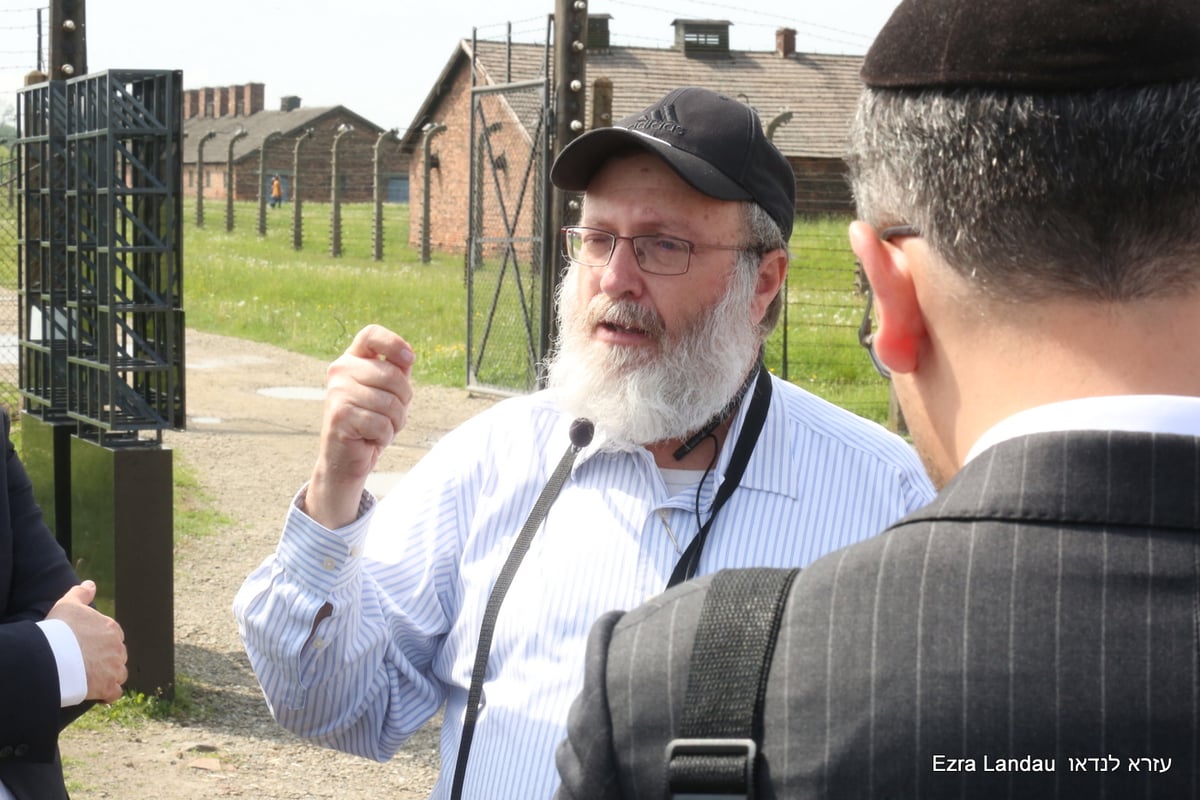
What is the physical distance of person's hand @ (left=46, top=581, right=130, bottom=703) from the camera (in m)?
3.28

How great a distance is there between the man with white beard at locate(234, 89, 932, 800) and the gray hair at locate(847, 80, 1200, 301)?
1465mm

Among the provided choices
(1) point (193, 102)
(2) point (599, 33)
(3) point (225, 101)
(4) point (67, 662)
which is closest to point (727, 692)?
(4) point (67, 662)

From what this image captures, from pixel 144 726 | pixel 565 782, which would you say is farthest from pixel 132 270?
pixel 565 782

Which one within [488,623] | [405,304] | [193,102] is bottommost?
[405,304]

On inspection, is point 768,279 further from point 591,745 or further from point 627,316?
point 591,745

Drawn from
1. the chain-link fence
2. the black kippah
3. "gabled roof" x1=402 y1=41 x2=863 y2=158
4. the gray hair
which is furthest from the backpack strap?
"gabled roof" x1=402 y1=41 x2=863 y2=158

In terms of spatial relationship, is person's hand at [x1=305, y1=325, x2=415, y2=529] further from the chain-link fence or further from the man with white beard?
the chain-link fence

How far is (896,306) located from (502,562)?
4.99 feet

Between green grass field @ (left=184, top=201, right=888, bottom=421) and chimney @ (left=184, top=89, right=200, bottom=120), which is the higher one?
chimney @ (left=184, top=89, right=200, bottom=120)

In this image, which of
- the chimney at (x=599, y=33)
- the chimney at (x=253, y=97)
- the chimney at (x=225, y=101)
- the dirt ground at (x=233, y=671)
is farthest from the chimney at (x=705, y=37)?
the chimney at (x=225, y=101)

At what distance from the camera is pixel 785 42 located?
140 feet

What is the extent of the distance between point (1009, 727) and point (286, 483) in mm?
9602

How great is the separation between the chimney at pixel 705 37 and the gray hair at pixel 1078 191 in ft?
138

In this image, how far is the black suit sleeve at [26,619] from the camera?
10.2 feet
